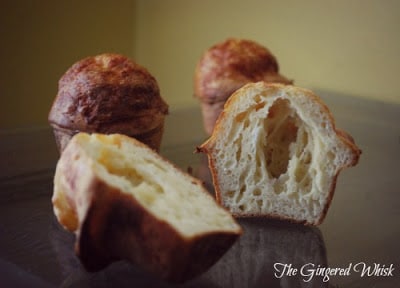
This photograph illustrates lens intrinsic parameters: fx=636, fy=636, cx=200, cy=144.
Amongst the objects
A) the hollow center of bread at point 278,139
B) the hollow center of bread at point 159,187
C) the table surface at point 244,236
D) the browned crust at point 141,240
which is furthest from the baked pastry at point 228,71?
the browned crust at point 141,240

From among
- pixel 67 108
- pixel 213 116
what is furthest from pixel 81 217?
pixel 213 116

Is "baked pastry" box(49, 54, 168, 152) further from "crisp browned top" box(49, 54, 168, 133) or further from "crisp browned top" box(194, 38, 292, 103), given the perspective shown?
"crisp browned top" box(194, 38, 292, 103)

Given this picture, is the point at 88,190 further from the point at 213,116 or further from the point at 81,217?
the point at 213,116

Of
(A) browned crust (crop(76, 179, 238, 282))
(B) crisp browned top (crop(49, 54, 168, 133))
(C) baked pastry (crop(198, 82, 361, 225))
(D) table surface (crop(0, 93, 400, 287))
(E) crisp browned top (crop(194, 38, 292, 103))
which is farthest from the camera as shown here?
(E) crisp browned top (crop(194, 38, 292, 103))

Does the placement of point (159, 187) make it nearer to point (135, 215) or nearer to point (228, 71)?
point (135, 215)

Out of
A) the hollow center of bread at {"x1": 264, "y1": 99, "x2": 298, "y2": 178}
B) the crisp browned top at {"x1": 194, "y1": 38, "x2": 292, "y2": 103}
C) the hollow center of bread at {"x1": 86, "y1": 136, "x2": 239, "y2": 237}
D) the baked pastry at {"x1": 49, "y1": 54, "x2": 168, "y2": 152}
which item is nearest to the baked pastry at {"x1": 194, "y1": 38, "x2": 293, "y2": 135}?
the crisp browned top at {"x1": 194, "y1": 38, "x2": 292, "y2": 103}

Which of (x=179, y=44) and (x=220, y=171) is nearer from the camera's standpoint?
(x=220, y=171)

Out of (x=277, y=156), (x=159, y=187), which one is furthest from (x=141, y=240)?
(x=277, y=156)
